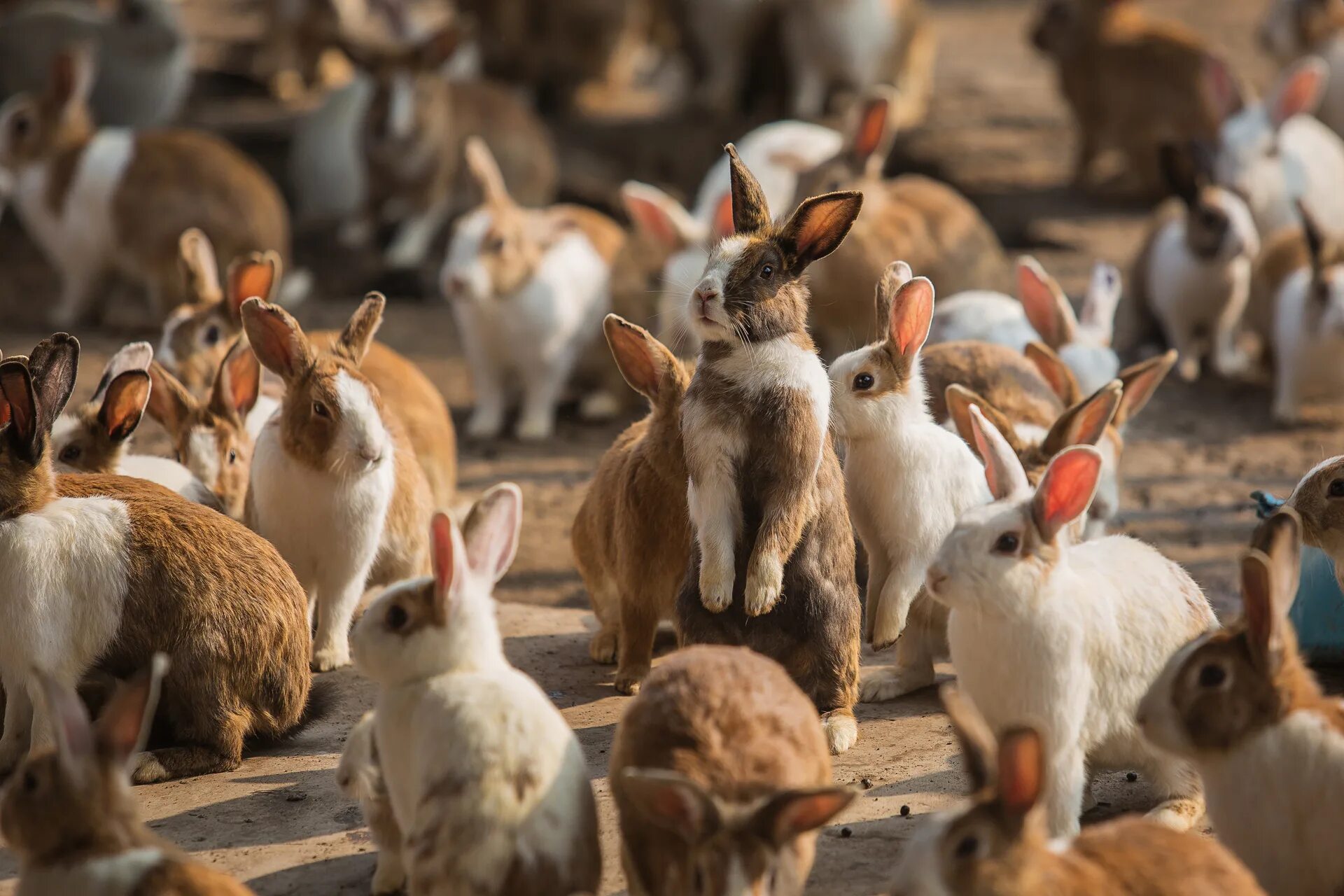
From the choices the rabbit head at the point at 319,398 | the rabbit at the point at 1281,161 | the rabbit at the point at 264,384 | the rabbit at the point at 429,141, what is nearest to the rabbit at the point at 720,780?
the rabbit head at the point at 319,398

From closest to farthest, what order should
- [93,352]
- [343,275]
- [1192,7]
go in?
1. [93,352]
2. [343,275]
3. [1192,7]

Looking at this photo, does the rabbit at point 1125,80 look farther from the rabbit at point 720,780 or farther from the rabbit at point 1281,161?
the rabbit at point 720,780

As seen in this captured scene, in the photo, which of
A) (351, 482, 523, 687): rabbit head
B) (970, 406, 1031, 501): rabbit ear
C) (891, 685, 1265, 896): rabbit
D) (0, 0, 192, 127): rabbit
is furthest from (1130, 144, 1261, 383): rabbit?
(0, 0, 192, 127): rabbit

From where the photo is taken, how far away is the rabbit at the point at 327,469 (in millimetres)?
4648

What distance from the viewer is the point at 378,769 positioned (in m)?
3.48

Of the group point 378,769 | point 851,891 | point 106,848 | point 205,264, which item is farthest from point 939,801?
point 205,264

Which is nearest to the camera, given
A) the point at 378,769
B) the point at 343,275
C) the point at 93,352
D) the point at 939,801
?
the point at 378,769

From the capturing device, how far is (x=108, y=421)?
5.00 metres

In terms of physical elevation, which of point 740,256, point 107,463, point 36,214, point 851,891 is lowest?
point 851,891

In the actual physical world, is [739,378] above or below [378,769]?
above

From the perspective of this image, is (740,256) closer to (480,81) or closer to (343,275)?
(343,275)

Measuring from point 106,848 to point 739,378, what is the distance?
185cm

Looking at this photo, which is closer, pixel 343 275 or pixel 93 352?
pixel 93 352

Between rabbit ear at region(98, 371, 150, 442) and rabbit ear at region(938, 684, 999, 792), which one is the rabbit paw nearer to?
rabbit ear at region(938, 684, 999, 792)
